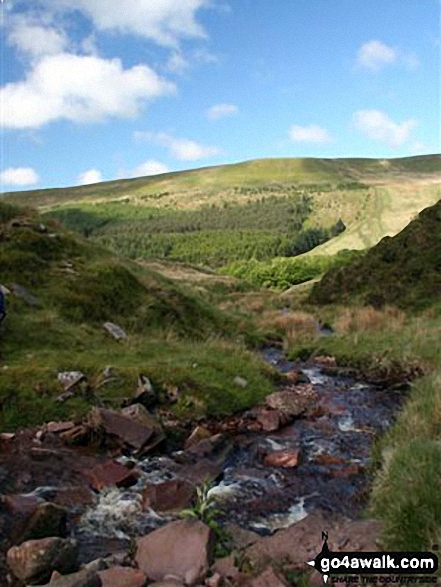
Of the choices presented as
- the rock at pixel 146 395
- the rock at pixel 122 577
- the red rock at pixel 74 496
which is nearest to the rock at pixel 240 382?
the rock at pixel 146 395

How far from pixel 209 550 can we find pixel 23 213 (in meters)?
29.9

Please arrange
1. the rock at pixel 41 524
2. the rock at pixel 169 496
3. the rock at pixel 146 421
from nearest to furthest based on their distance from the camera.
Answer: the rock at pixel 41 524 → the rock at pixel 169 496 → the rock at pixel 146 421

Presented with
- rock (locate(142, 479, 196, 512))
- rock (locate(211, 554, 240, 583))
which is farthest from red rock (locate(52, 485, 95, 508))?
rock (locate(211, 554, 240, 583))

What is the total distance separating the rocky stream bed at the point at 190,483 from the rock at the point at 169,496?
26mm

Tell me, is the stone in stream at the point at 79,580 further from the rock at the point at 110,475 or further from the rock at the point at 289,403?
the rock at the point at 289,403

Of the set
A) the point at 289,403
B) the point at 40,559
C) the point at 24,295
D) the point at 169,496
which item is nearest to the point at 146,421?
the point at 169,496

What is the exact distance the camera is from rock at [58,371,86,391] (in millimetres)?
15469

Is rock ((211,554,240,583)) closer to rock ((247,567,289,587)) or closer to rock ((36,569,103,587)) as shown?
rock ((247,567,289,587))

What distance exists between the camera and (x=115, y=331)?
22.8 m

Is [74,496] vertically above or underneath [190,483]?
above

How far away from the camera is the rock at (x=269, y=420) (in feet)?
49.8

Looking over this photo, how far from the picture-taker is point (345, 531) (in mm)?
8078

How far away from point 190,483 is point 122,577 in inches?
165

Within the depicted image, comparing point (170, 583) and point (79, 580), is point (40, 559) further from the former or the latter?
point (170, 583)
